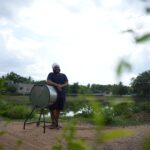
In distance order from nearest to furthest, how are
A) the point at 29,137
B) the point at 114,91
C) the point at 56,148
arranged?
the point at 114,91 < the point at 56,148 < the point at 29,137

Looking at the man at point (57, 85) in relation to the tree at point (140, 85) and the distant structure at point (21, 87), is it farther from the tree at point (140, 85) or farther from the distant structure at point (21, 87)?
the tree at point (140, 85)

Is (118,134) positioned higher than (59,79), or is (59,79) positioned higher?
(59,79)

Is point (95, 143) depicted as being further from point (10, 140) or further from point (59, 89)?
point (59, 89)

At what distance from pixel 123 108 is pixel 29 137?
967 centimetres

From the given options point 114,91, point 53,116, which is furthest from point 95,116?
point 53,116

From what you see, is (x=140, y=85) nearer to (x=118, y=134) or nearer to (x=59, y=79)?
(x=59, y=79)

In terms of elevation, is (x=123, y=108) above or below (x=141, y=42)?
below

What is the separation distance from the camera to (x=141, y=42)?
1013 mm

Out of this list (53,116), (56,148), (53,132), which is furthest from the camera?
(53,116)

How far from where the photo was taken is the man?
1261cm

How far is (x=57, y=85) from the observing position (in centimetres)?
1251

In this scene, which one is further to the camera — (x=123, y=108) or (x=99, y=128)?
(x=123, y=108)

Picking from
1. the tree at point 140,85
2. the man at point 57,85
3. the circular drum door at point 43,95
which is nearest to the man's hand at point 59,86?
the man at point 57,85

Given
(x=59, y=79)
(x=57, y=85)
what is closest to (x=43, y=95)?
(x=57, y=85)
